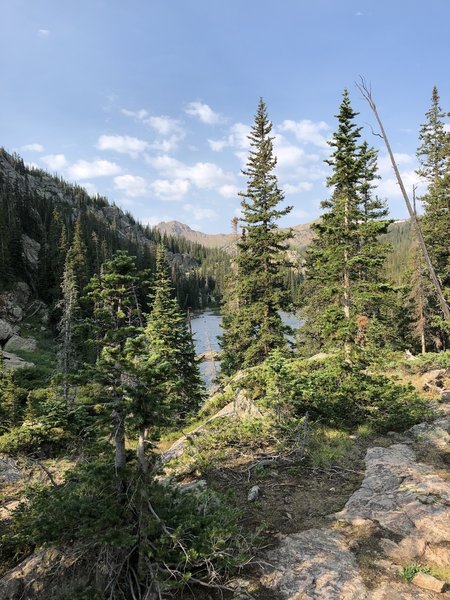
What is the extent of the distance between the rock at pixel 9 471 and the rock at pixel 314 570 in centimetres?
1261

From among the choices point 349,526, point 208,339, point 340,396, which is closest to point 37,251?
point 208,339

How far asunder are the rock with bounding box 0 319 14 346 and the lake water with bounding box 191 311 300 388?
20403mm

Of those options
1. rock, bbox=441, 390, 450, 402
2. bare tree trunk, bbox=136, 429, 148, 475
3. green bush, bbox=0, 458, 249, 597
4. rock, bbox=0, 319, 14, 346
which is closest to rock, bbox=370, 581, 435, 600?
green bush, bbox=0, 458, 249, 597

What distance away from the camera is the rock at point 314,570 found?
4.91m

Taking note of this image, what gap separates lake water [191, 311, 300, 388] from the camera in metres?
41.0

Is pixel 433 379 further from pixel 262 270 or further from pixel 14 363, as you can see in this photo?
pixel 14 363

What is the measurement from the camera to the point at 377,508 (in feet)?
22.9

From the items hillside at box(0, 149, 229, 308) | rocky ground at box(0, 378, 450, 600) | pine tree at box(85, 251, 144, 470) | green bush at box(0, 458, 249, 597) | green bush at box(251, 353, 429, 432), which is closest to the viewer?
green bush at box(0, 458, 249, 597)

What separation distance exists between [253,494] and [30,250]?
7076 centimetres

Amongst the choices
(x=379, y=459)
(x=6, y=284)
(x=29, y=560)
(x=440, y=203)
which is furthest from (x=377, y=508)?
(x=6, y=284)

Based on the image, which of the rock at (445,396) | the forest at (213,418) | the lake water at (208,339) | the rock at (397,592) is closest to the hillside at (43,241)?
the forest at (213,418)

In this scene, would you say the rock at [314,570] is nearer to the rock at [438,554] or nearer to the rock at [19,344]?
the rock at [438,554]

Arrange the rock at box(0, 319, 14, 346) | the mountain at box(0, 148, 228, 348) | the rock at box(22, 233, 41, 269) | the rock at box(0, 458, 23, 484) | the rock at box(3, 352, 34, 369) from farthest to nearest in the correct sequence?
the rock at box(22, 233, 41, 269)
the mountain at box(0, 148, 228, 348)
the rock at box(0, 319, 14, 346)
the rock at box(3, 352, 34, 369)
the rock at box(0, 458, 23, 484)

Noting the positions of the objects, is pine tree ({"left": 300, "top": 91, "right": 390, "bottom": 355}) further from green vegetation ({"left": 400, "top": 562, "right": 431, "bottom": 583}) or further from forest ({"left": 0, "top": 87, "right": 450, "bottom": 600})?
green vegetation ({"left": 400, "top": 562, "right": 431, "bottom": 583})
